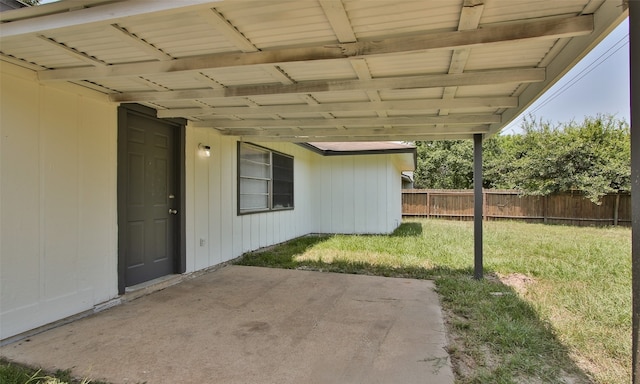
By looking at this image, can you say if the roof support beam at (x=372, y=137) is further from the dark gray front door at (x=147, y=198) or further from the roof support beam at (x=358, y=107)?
the dark gray front door at (x=147, y=198)

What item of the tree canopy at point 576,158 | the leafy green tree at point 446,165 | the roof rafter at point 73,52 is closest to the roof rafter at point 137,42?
the roof rafter at point 73,52

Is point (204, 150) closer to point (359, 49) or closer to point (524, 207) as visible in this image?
point (359, 49)

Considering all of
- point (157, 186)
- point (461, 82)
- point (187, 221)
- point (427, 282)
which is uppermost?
point (461, 82)

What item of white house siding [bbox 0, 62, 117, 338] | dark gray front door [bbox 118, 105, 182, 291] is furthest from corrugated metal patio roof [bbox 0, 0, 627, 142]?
dark gray front door [bbox 118, 105, 182, 291]

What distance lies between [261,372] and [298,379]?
28 centimetres

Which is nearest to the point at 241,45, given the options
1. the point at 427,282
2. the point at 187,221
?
the point at 187,221

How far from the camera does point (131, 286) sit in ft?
13.5

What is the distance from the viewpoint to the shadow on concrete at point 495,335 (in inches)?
97.2

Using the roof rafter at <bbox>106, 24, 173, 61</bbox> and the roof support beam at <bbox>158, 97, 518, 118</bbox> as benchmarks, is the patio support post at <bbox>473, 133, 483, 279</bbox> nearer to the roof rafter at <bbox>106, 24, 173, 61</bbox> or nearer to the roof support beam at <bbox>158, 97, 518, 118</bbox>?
the roof support beam at <bbox>158, 97, 518, 118</bbox>

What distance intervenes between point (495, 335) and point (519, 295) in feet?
4.93

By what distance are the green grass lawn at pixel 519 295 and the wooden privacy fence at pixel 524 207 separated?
211 inches

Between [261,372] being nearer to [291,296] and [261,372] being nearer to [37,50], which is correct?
[291,296]

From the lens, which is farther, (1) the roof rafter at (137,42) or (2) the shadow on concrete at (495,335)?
(2) the shadow on concrete at (495,335)

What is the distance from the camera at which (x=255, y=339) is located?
2955mm
